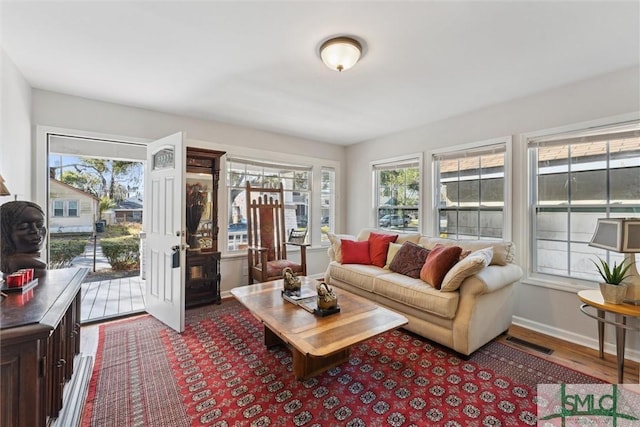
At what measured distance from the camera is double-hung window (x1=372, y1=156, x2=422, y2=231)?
4.22m

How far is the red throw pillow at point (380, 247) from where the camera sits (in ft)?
11.8

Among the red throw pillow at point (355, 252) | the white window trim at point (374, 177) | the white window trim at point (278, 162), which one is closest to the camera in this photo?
the red throw pillow at point (355, 252)

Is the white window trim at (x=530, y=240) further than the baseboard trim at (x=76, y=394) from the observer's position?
Yes

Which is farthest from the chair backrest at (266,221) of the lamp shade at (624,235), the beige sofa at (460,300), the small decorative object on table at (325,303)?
the lamp shade at (624,235)

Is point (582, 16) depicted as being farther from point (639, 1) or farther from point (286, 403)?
point (286, 403)

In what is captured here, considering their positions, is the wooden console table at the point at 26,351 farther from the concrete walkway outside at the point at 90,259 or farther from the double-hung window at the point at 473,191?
the concrete walkway outside at the point at 90,259

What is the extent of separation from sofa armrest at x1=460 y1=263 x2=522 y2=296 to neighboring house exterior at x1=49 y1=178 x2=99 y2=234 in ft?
18.8

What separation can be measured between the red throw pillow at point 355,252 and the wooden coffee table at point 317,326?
120cm

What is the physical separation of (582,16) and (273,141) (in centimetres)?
356

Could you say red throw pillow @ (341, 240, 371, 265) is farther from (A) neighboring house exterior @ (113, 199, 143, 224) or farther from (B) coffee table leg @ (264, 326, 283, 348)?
(A) neighboring house exterior @ (113, 199, 143, 224)

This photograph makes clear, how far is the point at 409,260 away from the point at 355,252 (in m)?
0.78

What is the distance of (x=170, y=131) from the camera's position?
3541mm

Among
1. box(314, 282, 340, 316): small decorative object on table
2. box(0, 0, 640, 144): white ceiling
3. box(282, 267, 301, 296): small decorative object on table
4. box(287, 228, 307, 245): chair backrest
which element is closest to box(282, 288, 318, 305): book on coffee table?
box(282, 267, 301, 296): small decorative object on table

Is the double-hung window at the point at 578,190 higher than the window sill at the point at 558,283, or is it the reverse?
the double-hung window at the point at 578,190
